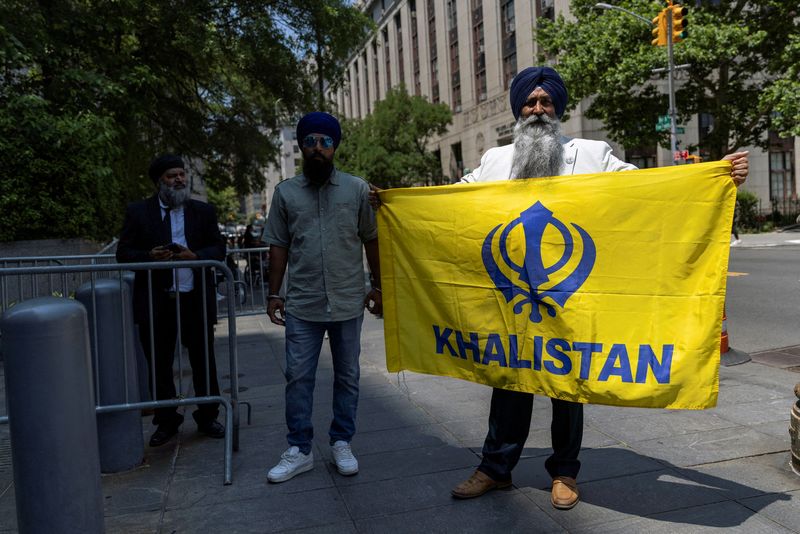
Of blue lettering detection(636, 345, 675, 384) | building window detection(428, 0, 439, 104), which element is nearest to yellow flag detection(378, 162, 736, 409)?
blue lettering detection(636, 345, 675, 384)

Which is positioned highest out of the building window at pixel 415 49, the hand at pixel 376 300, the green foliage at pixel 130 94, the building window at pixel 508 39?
the building window at pixel 415 49

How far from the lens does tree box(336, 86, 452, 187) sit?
46.1 metres

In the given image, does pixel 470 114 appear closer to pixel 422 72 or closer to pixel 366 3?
pixel 422 72

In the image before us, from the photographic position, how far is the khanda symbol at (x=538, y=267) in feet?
11.3

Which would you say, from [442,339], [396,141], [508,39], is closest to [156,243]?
[442,339]

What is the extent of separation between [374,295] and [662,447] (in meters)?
1.99

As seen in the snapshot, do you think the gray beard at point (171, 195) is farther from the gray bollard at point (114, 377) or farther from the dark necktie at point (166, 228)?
the gray bollard at point (114, 377)

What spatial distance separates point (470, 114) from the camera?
46594 millimetres

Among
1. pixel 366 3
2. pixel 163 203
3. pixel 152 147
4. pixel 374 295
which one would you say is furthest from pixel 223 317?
pixel 366 3

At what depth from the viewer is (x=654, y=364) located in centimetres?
326

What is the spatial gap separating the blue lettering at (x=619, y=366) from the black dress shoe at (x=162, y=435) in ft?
10.1

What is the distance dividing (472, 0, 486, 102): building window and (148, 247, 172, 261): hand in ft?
137

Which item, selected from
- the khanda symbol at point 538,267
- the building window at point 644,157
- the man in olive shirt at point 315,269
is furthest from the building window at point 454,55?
the khanda symbol at point 538,267

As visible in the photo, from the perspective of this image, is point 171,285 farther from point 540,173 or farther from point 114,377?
point 540,173
